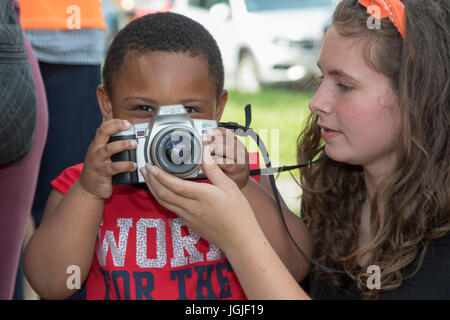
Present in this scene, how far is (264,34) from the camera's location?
3.00 meters

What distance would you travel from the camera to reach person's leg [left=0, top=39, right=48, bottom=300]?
136 cm

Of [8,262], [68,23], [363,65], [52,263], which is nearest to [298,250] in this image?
[363,65]

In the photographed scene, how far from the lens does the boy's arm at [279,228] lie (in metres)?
1.29

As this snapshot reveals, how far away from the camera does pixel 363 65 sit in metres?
1.18

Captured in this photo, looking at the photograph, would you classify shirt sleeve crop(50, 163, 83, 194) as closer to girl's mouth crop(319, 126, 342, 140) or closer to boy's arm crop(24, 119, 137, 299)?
boy's arm crop(24, 119, 137, 299)

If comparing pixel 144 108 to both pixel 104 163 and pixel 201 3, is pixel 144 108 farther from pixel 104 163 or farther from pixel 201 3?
pixel 201 3

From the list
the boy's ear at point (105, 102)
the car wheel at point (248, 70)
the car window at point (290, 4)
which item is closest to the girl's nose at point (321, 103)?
the boy's ear at point (105, 102)

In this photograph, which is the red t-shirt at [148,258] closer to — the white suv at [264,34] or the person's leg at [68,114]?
the person's leg at [68,114]

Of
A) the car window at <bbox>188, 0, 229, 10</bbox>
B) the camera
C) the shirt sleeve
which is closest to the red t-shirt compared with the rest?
the shirt sleeve

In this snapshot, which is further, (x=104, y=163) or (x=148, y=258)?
(x=148, y=258)

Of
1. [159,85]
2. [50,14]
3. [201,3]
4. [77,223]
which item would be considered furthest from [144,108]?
[201,3]

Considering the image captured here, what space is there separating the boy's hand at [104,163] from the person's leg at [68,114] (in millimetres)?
584

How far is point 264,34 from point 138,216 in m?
1.93

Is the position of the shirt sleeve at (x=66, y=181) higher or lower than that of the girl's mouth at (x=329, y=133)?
lower
